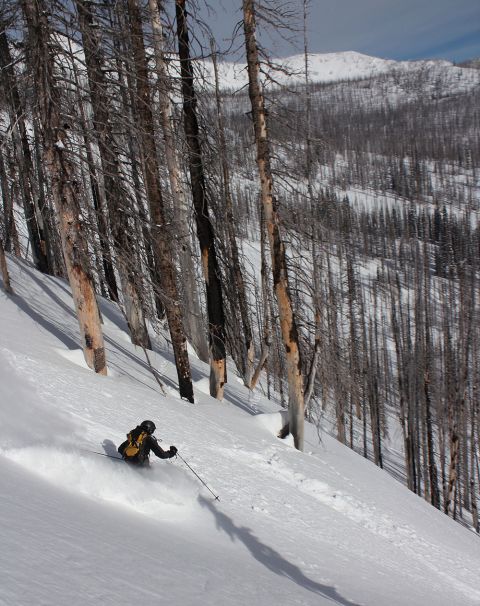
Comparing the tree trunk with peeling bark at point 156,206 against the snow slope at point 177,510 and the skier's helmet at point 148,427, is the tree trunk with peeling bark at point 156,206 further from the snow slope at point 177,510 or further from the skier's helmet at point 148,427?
the skier's helmet at point 148,427

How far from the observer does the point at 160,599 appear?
113 inches

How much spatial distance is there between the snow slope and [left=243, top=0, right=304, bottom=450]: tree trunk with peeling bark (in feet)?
2.68

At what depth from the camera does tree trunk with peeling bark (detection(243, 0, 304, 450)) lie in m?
7.82

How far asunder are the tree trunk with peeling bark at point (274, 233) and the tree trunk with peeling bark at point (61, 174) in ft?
10.1

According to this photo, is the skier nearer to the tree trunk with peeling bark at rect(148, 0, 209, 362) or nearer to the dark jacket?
the dark jacket

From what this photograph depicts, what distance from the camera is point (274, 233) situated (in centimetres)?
840

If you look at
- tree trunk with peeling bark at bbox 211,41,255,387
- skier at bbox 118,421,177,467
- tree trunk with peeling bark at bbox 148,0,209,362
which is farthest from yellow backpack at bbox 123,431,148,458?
tree trunk with peeling bark at bbox 211,41,255,387

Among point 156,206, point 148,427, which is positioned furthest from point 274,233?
point 148,427

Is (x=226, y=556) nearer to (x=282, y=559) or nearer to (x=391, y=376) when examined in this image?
(x=282, y=559)

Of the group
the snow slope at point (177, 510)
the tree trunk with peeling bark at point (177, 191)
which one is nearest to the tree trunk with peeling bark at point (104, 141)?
the tree trunk with peeling bark at point (177, 191)

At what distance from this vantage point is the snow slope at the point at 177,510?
3049 millimetres

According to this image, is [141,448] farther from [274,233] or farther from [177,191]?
[177,191]

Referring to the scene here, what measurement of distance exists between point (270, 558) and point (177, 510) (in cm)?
113

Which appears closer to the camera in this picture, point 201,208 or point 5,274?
point 201,208
